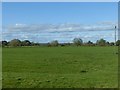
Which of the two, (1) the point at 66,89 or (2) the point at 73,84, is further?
(2) the point at 73,84

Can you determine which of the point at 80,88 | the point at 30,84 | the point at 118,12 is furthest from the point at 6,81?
the point at 118,12

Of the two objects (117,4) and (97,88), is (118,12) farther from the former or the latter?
(97,88)

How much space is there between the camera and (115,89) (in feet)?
33.9

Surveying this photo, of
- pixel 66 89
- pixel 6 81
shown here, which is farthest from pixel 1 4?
pixel 66 89

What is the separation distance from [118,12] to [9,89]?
18.2 ft

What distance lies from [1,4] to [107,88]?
5.69m

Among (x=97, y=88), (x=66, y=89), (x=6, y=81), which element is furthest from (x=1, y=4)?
(x=97, y=88)

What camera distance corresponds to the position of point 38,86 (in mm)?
11305

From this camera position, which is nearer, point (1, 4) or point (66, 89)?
point (66, 89)

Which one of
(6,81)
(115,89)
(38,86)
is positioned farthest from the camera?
(6,81)

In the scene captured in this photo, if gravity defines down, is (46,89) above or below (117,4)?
below

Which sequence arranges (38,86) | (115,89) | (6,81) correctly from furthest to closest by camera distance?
(6,81) → (38,86) → (115,89)

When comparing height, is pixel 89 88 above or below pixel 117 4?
below

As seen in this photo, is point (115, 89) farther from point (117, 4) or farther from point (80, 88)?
point (117, 4)
